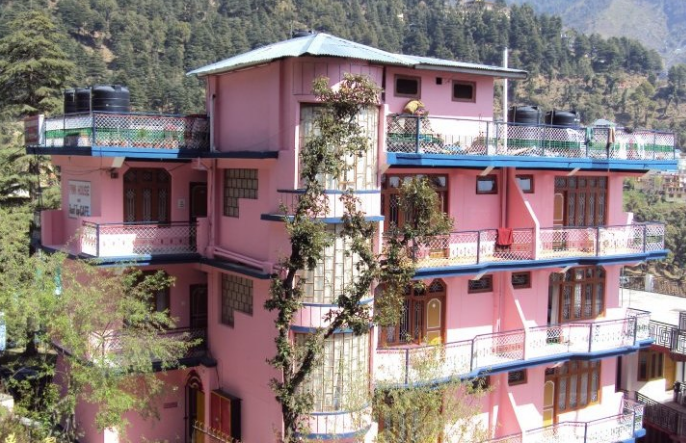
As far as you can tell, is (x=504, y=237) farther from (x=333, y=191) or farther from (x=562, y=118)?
(x=333, y=191)

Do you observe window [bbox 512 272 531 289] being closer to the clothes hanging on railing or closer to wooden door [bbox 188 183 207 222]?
the clothes hanging on railing

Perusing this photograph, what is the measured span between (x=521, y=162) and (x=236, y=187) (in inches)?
323

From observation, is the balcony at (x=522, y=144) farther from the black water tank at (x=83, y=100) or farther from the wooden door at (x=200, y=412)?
the wooden door at (x=200, y=412)

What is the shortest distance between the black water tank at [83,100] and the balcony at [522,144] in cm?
950

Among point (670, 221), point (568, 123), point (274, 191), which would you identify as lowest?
point (670, 221)


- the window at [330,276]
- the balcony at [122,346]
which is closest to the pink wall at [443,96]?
the window at [330,276]

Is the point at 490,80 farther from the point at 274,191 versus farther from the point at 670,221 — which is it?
the point at 670,221

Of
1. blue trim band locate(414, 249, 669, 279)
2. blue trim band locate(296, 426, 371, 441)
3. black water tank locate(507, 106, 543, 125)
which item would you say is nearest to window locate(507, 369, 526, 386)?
blue trim band locate(414, 249, 669, 279)

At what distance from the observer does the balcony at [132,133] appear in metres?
21.8

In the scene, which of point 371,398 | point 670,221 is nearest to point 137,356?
point 371,398

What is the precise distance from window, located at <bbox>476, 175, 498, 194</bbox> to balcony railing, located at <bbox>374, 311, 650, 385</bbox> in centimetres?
432

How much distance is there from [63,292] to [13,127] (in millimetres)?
77207

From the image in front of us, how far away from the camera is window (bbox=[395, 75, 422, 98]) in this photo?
2317 cm

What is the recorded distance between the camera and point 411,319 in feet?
75.2
